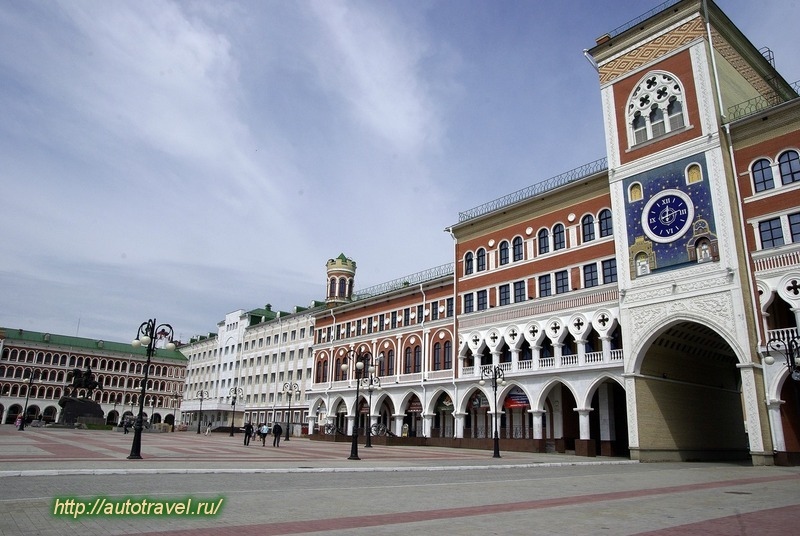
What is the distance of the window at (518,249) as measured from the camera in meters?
39.0

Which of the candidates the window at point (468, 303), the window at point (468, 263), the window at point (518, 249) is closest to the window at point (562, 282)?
the window at point (518, 249)

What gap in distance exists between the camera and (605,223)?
34.1 m

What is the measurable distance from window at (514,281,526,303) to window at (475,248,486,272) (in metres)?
3.61

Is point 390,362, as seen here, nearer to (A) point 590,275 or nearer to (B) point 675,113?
(A) point 590,275

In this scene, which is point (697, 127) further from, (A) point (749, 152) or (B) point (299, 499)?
(B) point (299, 499)

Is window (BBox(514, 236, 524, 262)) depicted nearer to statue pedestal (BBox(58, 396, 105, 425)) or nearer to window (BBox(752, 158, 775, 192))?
window (BBox(752, 158, 775, 192))

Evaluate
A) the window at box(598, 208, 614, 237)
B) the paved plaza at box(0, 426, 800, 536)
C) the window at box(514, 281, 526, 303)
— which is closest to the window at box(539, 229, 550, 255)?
the window at box(514, 281, 526, 303)

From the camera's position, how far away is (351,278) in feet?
231

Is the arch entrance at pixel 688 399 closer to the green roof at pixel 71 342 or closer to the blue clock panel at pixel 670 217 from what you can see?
the blue clock panel at pixel 670 217

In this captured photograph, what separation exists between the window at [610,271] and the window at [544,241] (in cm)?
452

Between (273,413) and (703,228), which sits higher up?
(703,228)

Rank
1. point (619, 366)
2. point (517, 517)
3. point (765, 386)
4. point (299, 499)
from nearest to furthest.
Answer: point (517, 517) < point (299, 499) < point (765, 386) < point (619, 366)

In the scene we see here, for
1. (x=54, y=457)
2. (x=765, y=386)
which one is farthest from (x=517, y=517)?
(x=765, y=386)

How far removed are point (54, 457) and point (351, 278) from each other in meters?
52.9
